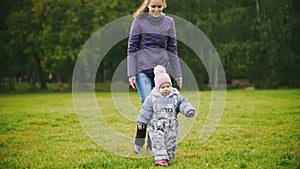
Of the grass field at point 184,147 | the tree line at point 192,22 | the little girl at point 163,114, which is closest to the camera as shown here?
the little girl at point 163,114

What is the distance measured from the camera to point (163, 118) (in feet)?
19.1

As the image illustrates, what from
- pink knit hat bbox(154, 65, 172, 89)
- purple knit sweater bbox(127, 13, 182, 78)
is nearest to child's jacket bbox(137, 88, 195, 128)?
pink knit hat bbox(154, 65, 172, 89)

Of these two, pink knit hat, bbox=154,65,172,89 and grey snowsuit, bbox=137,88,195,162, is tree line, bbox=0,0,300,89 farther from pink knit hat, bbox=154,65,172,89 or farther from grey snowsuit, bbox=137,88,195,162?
grey snowsuit, bbox=137,88,195,162

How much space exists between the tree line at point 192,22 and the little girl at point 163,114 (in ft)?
91.4

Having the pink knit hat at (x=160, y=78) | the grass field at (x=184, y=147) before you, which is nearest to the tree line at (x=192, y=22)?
the grass field at (x=184, y=147)

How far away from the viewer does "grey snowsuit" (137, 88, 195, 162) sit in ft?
18.9

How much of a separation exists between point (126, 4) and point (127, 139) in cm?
2876

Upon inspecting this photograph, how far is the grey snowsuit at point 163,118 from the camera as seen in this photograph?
5773 mm

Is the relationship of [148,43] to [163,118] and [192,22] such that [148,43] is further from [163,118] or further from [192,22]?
[192,22]

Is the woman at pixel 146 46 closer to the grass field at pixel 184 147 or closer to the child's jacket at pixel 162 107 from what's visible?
the child's jacket at pixel 162 107

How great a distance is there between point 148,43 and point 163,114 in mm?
1194

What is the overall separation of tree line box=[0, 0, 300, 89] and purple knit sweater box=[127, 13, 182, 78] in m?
27.1

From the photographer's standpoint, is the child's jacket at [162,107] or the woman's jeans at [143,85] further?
the woman's jeans at [143,85]

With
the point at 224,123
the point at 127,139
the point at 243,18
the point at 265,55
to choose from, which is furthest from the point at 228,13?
the point at 127,139
